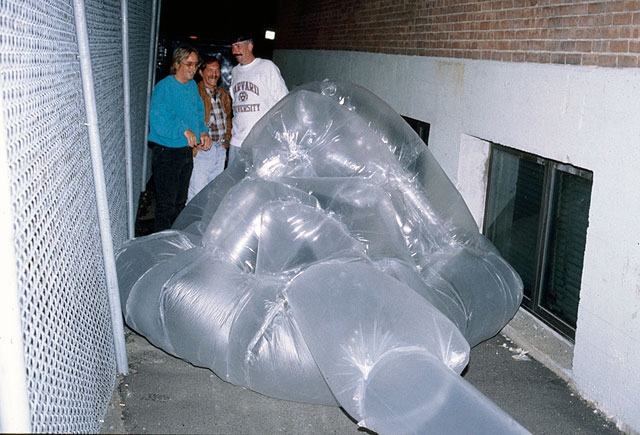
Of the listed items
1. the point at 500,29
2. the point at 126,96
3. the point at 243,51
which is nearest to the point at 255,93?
the point at 243,51

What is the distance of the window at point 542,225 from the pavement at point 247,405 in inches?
25.6

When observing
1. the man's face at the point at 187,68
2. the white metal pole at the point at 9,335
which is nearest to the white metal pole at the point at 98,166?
the white metal pole at the point at 9,335

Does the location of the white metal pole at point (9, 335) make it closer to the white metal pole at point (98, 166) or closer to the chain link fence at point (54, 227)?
the chain link fence at point (54, 227)

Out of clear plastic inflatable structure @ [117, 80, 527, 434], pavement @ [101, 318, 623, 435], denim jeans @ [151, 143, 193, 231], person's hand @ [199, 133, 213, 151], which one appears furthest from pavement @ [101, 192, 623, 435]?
person's hand @ [199, 133, 213, 151]

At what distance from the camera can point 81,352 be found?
10.6 ft

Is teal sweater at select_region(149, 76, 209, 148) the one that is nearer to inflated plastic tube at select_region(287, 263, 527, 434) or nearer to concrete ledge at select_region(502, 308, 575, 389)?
inflated plastic tube at select_region(287, 263, 527, 434)

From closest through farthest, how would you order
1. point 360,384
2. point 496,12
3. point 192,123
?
point 360,384
point 496,12
point 192,123

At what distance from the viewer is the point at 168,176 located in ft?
22.2

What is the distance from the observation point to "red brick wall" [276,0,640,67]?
4.33 m

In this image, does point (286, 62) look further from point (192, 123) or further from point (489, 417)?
point (489, 417)

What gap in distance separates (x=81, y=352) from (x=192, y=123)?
3.94 metres

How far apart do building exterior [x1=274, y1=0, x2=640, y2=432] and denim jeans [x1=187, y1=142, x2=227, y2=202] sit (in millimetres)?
2055

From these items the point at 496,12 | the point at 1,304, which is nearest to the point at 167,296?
the point at 1,304

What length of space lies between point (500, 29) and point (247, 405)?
356 centimetres
